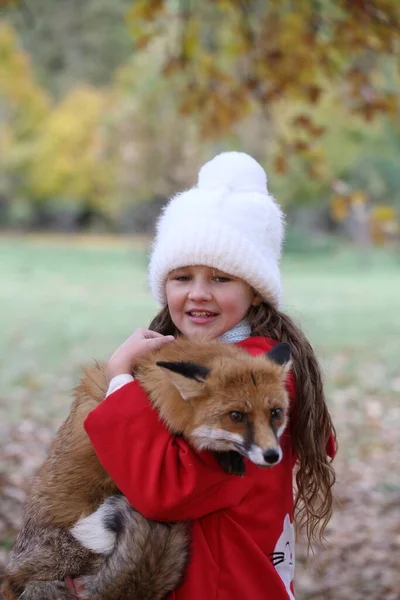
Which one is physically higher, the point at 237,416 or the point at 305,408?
the point at 237,416

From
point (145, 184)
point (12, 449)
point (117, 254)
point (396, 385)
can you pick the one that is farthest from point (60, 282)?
point (12, 449)

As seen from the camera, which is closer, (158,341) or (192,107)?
(158,341)

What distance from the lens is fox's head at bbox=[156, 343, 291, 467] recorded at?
2.26 metres

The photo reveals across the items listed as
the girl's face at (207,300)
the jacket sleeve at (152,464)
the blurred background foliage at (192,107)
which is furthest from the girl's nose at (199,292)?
the blurred background foliage at (192,107)

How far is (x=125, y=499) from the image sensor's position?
93.8 inches

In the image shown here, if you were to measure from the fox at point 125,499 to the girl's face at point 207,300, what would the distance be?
0.77 feet

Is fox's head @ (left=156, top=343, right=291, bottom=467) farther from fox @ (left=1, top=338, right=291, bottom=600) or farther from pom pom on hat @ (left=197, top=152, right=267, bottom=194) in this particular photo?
pom pom on hat @ (left=197, top=152, right=267, bottom=194)

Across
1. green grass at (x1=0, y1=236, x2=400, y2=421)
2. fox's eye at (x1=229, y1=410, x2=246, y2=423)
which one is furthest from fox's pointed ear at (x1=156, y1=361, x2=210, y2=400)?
green grass at (x1=0, y1=236, x2=400, y2=421)

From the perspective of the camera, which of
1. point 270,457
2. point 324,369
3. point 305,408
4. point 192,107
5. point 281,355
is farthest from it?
point 324,369

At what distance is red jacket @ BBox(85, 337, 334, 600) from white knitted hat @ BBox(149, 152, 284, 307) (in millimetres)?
609

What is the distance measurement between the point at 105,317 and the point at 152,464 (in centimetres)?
1589

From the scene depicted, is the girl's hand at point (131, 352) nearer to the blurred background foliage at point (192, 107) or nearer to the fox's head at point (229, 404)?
the fox's head at point (229, 404)

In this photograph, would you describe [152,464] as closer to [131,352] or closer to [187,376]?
[187,376]

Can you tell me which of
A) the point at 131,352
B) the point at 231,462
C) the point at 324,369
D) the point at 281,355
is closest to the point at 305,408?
the point at 281,355
